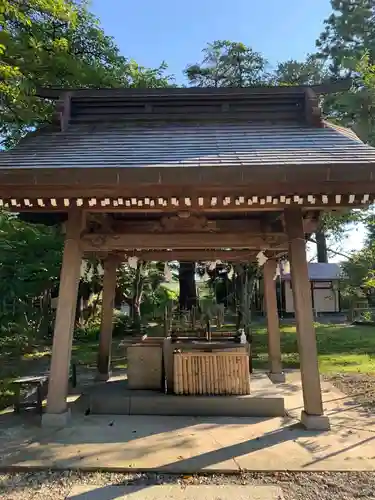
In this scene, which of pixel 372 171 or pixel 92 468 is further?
Result: pixel 372 171

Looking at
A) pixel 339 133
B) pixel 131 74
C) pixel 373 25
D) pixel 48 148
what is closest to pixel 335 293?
pixel 373 25

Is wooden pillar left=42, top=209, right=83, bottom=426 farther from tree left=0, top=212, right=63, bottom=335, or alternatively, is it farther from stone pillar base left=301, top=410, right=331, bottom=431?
tree left=0, top=212, right=63, bottom=335

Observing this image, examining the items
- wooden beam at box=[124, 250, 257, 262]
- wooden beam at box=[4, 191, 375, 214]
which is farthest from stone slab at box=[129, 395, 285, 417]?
wooden beam at box=[124, 250, 257, 262]

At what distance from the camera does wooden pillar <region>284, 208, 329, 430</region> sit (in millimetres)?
5469

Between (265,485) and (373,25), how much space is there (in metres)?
18.7

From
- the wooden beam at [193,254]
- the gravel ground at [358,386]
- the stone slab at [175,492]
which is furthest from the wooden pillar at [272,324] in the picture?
the stone slab at [175,492]

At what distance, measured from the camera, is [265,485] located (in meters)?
3.94

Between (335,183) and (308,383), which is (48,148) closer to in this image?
(335,183)

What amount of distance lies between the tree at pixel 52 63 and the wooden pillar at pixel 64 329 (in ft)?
12.1

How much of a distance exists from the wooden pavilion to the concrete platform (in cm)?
79

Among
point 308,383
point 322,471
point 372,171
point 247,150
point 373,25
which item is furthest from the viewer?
point 373,25

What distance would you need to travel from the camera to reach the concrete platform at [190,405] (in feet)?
20.5

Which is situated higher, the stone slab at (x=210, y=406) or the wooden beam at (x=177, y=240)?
the wooden beam at (x=177, y=240)

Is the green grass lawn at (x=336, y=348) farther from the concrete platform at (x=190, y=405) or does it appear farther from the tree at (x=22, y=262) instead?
the tree at (x=22, y=262)
